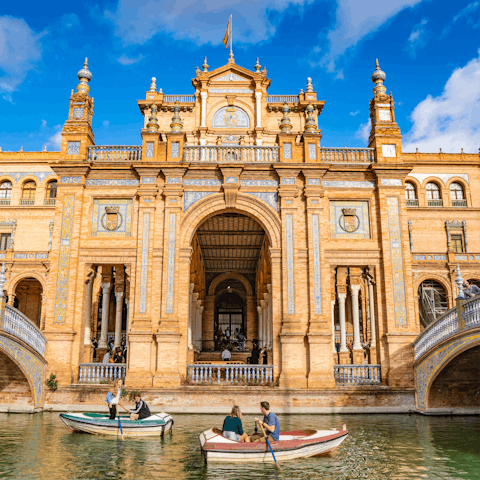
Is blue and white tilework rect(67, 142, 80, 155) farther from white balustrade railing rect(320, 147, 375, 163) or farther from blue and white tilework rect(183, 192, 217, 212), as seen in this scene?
white balustrade railing rect(320, 147, 375, 163)

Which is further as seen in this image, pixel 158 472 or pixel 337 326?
pixel 337 326

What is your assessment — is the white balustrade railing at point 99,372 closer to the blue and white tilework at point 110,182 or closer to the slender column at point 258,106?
the blue and white tilework at point 110,182

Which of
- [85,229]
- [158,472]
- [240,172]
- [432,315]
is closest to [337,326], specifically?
[432,315]

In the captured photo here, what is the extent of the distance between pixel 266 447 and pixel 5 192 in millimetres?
31130

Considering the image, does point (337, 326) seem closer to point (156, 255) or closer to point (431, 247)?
point (431, 247)

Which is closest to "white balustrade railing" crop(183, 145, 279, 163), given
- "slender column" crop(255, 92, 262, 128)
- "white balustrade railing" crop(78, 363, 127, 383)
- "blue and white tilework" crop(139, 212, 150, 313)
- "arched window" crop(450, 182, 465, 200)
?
"blue and white tilework" crop(139, 212, 150, 313)

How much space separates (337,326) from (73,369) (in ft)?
59.5

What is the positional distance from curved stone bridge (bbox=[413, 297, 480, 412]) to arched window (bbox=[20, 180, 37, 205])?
27.4 meters

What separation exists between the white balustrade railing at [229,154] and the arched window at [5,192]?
21.1 m

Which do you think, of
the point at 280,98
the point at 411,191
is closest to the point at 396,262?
the point at 280,98

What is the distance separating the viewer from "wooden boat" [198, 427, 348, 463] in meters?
8.91

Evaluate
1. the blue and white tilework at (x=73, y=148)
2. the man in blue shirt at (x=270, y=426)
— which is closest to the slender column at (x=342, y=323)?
the man in blue shirt at (x=270, y=426)

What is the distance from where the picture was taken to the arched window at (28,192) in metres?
34.0

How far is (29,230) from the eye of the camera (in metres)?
33.2
